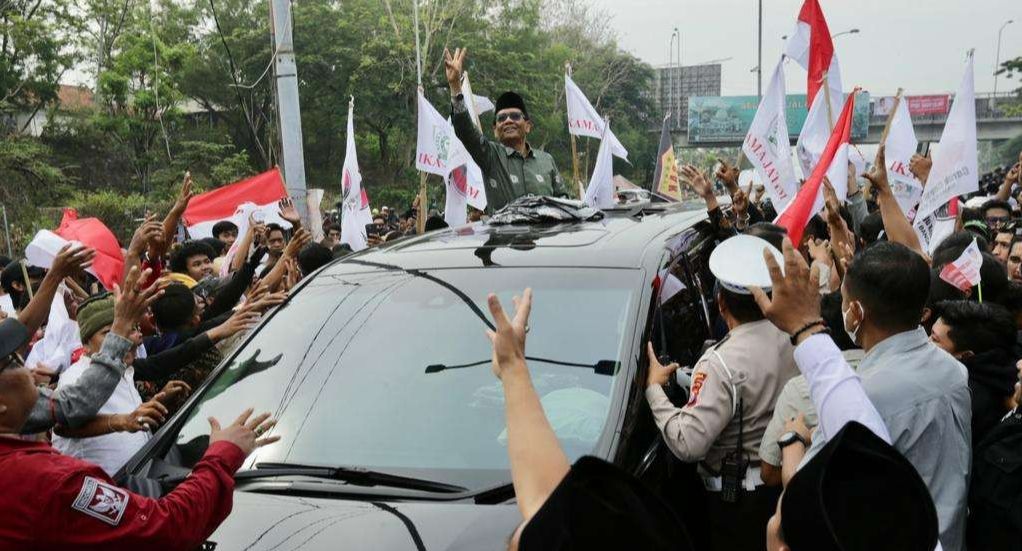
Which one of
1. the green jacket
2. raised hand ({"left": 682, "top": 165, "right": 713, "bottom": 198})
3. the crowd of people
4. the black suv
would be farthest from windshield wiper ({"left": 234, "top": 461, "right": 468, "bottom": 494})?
the green jacket

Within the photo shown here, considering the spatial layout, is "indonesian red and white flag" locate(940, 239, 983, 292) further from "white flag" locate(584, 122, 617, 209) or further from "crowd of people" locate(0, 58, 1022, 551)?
"white flag" locate(584, 122, 617, 209)

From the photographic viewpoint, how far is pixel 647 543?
1.13m

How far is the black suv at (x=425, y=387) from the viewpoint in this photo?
2311mm

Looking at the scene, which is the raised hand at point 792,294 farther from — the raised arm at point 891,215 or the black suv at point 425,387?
the raised arm at point 891,215

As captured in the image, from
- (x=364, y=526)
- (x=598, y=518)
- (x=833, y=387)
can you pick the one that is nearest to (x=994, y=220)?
(x=833, y=387)

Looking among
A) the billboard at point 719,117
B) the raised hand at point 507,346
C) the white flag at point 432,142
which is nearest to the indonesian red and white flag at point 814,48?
the white flag at point 432,142

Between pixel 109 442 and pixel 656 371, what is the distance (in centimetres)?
205

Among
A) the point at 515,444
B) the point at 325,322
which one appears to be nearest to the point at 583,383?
the point at 325,322

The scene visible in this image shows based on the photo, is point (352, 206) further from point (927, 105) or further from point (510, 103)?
point (927, 105)

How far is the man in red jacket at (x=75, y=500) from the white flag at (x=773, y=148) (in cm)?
473

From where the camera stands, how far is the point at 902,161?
245 inches

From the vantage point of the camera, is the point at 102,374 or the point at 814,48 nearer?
the point at 102,374

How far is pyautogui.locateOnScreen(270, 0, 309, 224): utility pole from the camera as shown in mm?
7961

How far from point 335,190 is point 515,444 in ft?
138
